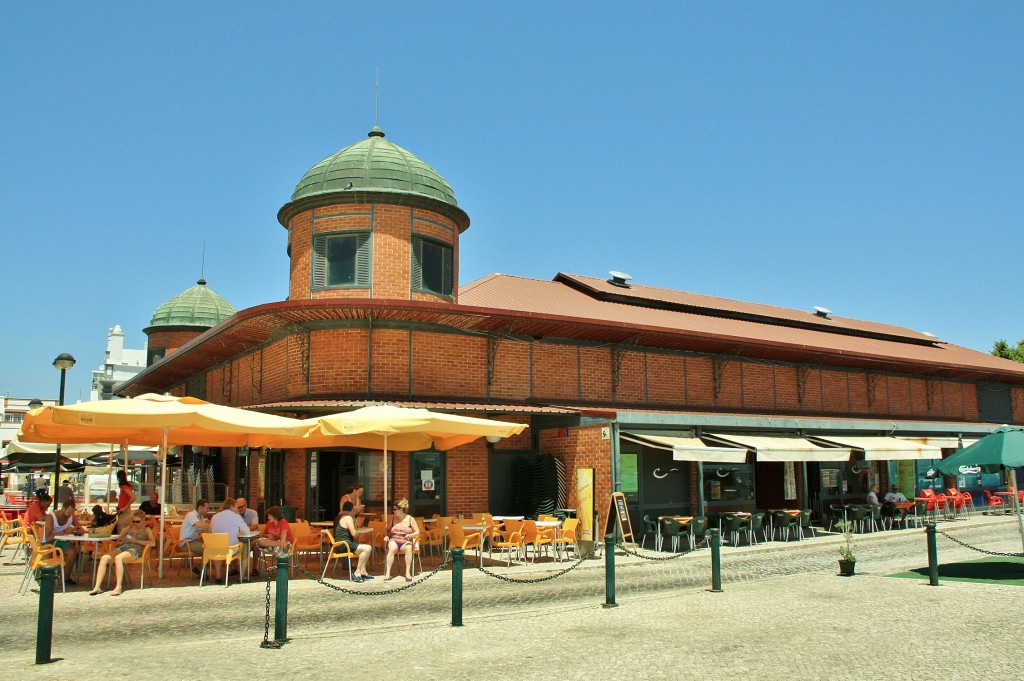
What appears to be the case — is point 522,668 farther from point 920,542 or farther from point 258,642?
point 920,542

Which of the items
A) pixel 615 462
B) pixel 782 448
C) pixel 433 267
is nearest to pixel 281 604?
pixel 615 462

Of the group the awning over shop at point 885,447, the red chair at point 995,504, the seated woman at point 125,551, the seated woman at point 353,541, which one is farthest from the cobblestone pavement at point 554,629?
the red chair at point 995,504

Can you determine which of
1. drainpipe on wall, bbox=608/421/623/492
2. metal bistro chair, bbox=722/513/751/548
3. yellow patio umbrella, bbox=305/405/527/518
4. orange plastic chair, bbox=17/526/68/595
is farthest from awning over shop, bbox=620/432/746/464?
orange plastic chair, bbox=17/526/68/595

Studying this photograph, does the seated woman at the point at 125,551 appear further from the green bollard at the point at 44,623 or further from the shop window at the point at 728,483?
the shop window at the point at 728,483

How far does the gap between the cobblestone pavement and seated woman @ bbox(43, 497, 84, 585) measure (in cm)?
88

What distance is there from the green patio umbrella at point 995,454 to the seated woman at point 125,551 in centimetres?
1268

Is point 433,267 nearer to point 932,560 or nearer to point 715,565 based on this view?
point 715,565

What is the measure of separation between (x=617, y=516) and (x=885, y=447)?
8.64 m

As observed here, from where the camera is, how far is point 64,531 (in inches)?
524

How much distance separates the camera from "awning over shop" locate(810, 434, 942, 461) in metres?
21.0

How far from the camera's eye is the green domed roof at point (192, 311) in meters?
36.1

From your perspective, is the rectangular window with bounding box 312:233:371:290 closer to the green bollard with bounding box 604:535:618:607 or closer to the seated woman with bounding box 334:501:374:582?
the seated woman with bounding box 334:501:374:582

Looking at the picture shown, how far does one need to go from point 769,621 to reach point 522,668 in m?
3.62

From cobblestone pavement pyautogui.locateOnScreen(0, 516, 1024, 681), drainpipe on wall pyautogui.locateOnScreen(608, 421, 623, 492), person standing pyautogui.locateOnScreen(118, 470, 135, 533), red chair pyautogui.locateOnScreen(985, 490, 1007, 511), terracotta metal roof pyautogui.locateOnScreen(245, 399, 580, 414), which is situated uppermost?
terracotta metal roof pyautogui.locateOnScreen(245, 399, 580, 414)
